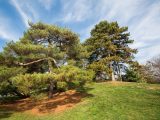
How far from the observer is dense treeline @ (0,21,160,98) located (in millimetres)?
17328

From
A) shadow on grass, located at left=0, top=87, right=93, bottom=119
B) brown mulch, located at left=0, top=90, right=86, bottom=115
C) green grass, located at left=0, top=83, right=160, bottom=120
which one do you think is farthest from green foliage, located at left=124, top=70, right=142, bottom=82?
brown mulch, located at left=0, top=90, right=86, bottom=115

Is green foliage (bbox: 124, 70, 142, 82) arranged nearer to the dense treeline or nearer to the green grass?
the dense treeline

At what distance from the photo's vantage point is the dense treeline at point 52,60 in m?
17.3

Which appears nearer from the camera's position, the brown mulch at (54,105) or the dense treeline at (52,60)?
the dense treeline at (52,60)

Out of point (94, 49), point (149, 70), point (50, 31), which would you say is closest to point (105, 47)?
point (94, 49)

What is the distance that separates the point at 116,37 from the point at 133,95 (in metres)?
16.4

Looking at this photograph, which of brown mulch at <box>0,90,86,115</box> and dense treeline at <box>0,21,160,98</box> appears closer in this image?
dense treeline at <box>0,21,160,98</box>

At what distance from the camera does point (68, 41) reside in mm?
23344

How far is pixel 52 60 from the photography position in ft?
71.5

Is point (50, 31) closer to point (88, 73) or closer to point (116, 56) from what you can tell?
point (88, 73)

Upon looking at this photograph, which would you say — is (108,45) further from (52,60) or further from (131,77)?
(52,60)

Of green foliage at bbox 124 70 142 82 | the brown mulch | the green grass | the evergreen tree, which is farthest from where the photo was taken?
green foliage at bbox 124 70 142 82

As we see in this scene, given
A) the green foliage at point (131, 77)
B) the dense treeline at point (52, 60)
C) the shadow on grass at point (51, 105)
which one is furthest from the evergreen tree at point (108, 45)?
the shadow on grass at point (51, 105)

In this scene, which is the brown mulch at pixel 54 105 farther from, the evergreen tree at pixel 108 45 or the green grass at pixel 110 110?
the evergreen tree at pixel 108 45
